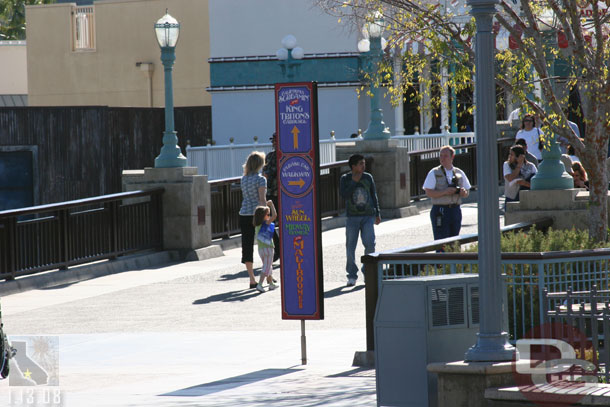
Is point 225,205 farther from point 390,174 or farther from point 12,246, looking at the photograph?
point 12,246

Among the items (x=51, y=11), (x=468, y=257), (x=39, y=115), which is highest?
(x=51, y=11)

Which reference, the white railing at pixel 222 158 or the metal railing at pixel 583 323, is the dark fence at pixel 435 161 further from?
the metal railing at pixel 583 323

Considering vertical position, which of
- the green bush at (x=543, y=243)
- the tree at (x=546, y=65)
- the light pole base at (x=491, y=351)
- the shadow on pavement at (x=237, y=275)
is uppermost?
the tree at (x=546, y=65)

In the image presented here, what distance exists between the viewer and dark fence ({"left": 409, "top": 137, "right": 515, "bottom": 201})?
2622 centimetres

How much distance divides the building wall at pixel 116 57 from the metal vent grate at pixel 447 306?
35657mm

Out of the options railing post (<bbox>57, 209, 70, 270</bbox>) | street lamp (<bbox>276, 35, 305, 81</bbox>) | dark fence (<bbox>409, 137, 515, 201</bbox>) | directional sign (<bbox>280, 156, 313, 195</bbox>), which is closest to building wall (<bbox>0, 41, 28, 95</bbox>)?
street lamp (<bbox>276, 35, 305, 81</bbox>)

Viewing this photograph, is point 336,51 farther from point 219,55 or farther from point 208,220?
point 208,220

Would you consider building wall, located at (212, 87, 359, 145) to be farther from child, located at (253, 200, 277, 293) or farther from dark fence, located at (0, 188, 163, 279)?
child, located at (253, 200, 277, 293)

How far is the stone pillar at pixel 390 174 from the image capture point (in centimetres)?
2442

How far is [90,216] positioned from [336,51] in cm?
2214

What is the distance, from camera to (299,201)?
37.9ft

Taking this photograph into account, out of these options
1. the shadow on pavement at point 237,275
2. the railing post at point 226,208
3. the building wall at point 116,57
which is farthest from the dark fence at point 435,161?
the building wall at point 116,57

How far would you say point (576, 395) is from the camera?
7.53 m

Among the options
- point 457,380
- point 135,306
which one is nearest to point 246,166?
point 135,306
